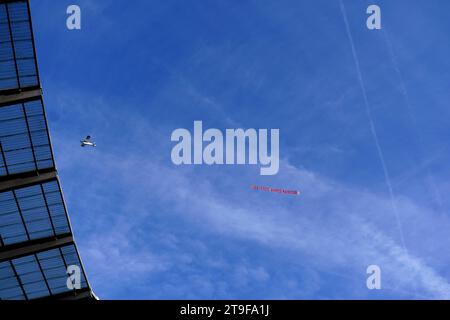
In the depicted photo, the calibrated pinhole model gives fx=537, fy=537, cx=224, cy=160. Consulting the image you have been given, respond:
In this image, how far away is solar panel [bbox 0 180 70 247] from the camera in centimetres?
2820

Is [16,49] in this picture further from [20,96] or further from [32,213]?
[32,213]

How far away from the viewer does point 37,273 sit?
29.8m

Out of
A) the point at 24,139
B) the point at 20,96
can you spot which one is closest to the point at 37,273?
the point at 24,139

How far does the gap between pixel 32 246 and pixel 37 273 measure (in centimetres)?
153

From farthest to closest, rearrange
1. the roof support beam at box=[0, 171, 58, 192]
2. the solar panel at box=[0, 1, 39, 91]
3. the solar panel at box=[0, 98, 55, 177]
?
the roof support beam at box=[0, 171, 58, 192], the solar panel at box=[0, 98, 55, 177], the solar panel at box=[0, 1, 39, 91]

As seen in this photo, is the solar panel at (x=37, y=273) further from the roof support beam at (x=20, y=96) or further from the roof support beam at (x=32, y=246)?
the roof support beam at (x=20, y=96)

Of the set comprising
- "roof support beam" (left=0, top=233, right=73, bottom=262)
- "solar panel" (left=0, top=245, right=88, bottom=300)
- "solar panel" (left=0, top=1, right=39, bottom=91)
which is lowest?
"solar panel" (left=0, top=245, right=88, bottom=300)

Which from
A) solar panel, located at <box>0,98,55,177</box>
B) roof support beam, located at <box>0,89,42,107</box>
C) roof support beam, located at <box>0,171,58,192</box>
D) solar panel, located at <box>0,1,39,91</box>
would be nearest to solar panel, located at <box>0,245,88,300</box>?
roof support beam, located at <box>0,171,58,192</box>

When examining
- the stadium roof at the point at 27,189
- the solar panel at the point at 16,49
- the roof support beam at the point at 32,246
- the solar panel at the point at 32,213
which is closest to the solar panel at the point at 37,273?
the stadium roof at the point at 27,189

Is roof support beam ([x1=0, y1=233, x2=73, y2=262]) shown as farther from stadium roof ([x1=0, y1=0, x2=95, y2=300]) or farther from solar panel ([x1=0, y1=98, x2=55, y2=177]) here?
solar panel ([x1=0, y1=98, x2=55, y2=177])

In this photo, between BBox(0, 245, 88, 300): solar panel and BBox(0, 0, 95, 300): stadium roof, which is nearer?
BBox(0, 0, 95, 300): stadium roof

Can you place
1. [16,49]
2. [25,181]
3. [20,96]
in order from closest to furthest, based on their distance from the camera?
1. [16,49]
2. [20,96]
3. [25,181]
